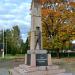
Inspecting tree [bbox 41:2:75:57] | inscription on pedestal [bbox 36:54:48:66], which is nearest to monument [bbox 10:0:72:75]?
inscription on pedestal [bbox 36:54:48:66]

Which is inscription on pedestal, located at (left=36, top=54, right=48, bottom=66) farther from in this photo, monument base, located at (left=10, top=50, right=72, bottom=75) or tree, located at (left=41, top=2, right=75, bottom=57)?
tree, located at (left=41, top=2, right=75, bottom=57)

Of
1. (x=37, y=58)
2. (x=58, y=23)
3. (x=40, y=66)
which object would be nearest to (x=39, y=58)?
(x=37, y=58)

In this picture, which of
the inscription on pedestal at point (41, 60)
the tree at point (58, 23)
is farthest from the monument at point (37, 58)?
the tree at point (58, 23)

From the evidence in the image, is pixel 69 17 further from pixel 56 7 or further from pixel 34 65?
pixel 34 65

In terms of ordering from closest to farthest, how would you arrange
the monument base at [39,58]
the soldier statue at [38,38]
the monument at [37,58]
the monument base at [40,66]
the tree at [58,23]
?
the monument base at [40,66] < the monument at [37,58] < the monument base at [39,58] < the soldier statue at [38,38] < the tree at [58,23]

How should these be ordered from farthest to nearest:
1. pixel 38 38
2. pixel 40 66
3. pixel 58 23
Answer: pixel 58 23 → pixel 38 38 → pixel 40 66

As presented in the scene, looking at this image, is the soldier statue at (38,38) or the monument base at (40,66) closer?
the monument base at (40,66)

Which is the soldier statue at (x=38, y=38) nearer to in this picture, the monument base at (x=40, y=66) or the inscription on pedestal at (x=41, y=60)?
the monument base at (x=40, y=66)

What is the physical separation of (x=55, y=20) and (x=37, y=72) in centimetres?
3185

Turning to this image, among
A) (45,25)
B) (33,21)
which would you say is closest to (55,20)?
(45,25)

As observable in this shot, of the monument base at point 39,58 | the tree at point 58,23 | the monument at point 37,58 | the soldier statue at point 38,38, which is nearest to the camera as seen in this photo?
the monument at point 37,58

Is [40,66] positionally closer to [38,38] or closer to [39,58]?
[39,58]

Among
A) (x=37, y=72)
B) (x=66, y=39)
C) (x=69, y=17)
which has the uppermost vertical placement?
(x=69, y=17)

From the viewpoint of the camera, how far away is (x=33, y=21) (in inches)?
909
